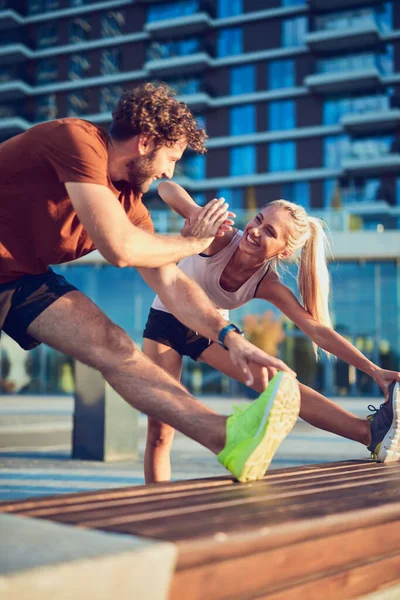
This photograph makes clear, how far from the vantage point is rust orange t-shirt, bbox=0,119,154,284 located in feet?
8.30

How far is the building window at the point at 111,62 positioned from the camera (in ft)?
134

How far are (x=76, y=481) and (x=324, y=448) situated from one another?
3.46m

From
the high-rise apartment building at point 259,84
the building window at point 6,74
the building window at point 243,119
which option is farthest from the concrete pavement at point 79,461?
the building window at point 6,74

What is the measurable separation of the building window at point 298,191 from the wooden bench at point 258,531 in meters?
34.2

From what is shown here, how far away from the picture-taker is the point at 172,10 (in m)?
39.0

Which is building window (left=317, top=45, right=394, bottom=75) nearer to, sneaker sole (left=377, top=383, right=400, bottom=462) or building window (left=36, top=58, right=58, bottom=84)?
building window (left=36, top=58, right=58, bottom=84)

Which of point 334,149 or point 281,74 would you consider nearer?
point 334,149

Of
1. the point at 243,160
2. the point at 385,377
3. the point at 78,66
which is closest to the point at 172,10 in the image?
the point at 78,66

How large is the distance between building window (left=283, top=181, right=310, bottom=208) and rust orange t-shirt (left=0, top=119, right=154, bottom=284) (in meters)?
33.4

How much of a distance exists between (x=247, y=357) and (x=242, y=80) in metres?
37.1

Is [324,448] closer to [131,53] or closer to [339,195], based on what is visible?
[339,195]

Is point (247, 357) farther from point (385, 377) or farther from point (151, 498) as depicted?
point (385, 377)

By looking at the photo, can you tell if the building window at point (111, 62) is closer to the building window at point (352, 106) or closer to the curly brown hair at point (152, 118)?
the building window at point (352, 106)

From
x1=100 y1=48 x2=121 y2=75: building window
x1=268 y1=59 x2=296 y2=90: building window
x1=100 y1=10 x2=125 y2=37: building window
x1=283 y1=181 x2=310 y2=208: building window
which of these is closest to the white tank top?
x1=283 y1=181 x2=310 y2=208: building window
